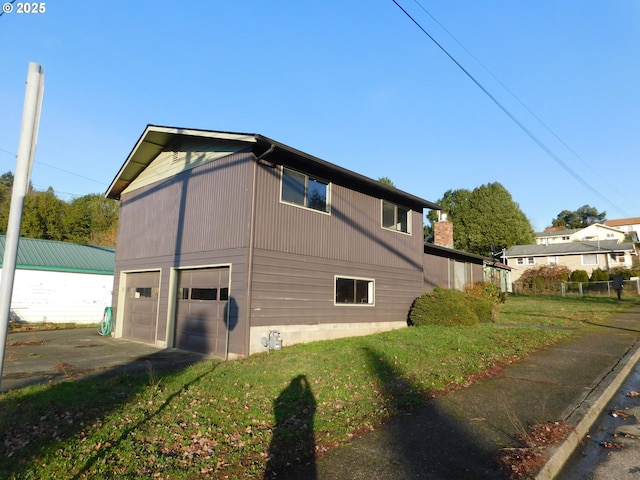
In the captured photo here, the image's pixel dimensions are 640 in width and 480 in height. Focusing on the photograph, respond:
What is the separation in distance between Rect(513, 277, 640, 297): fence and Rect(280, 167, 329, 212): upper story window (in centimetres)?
2717

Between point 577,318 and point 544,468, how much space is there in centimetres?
1577

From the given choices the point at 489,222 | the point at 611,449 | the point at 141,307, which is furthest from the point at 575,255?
the point at 611,449

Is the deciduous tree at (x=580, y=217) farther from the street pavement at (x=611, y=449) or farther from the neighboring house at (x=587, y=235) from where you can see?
the street pavement at (x=611, y=449)

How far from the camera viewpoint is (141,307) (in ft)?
46.9

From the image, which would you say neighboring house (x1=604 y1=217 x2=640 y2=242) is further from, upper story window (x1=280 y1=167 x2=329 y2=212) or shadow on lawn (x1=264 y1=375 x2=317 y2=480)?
shadow on lawn (x1=264 y1=375 x2=317 y2=480)

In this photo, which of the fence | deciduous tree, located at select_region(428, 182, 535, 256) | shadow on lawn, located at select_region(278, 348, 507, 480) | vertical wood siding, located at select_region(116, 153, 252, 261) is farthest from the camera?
deciduous tree, located at select_region(428, 182, 535, 256)

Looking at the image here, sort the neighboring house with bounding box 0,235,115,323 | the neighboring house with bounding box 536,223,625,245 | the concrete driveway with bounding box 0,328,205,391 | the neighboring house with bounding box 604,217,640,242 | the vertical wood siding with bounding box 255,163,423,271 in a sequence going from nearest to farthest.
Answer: the concrete driveway with bounding box 0,328,205,391 < the vertical wood siding with bounding box 255,163,423,271 < the neighboring house with bounding box 0,235,115,323 < the neighboring house with bounding box 536,223,625,245 < the neighboring house with bounding box 604,217,640,242

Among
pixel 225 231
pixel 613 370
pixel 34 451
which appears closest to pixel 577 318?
pixel 613 370

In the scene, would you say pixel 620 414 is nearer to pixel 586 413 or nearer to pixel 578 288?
pixel 586 413

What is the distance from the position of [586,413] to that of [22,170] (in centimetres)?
702

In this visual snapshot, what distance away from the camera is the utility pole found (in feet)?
10.7

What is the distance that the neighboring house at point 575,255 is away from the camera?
1797 inches

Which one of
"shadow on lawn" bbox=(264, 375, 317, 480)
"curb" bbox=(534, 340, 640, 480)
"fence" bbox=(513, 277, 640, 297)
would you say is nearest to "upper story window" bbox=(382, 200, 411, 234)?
"curb" bbox=(534, 340, 640, 480)

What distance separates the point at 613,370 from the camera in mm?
7992
